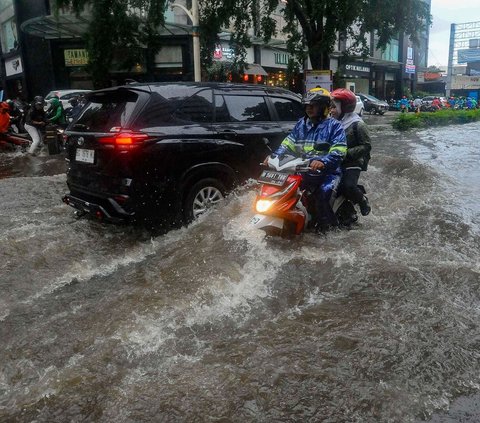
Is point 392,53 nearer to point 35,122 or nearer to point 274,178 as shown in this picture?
point 35,122

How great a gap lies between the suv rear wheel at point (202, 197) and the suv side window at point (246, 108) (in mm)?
890

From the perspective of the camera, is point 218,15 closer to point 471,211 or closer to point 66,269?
point 471,211

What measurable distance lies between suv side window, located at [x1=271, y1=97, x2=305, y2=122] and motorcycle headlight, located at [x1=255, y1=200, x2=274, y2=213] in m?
2.32

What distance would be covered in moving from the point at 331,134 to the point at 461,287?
6.23 feet

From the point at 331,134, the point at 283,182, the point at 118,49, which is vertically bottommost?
the point at 283,182

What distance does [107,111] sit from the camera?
5383 millimetres

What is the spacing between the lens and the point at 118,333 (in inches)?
135

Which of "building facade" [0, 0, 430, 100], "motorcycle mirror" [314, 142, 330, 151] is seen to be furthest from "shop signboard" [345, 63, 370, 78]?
"motorcycle mirror" [314, 142, 330, 151]

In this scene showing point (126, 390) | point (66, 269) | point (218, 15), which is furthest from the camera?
point (218, 15)

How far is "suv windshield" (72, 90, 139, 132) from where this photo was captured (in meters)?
5.17

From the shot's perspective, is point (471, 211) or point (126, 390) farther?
point (471, 211)

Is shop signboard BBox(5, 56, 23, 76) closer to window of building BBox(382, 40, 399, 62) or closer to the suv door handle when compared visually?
the suv door handle

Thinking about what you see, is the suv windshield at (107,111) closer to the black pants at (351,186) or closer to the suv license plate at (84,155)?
the suv license plate at (84,155)

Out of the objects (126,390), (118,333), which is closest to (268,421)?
(126,390)
